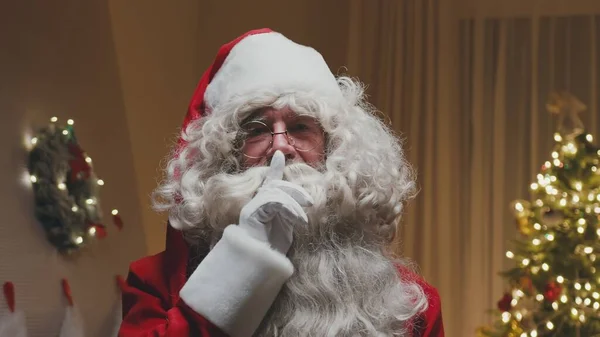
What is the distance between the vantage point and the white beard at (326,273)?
151 centimetres

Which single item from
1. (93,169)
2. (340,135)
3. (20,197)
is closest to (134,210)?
(93,169)

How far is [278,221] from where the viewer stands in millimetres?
1502

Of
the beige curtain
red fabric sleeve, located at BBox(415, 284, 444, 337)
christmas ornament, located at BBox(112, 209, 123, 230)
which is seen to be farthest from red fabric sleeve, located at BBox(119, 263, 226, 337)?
the beige curtain

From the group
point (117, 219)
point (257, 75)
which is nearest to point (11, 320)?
point (117, 219)

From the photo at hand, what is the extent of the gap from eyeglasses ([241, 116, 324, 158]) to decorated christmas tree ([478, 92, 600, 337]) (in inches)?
65.9

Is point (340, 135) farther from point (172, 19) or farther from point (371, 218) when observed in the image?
point (172, 19)

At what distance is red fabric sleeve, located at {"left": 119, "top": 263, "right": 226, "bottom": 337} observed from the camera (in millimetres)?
1463

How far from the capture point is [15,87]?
8.59 feet

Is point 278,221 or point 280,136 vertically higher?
point 280,136

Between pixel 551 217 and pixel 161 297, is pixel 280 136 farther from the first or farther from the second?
pixel 551 217

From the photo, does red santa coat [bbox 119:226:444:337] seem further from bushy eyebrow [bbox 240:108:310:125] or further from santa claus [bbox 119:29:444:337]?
bushy eyebrow [bbox 240:108:310:125]

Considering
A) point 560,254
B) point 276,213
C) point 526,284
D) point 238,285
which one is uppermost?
point 276,213

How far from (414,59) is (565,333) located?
1392 mm

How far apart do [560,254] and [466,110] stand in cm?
98
